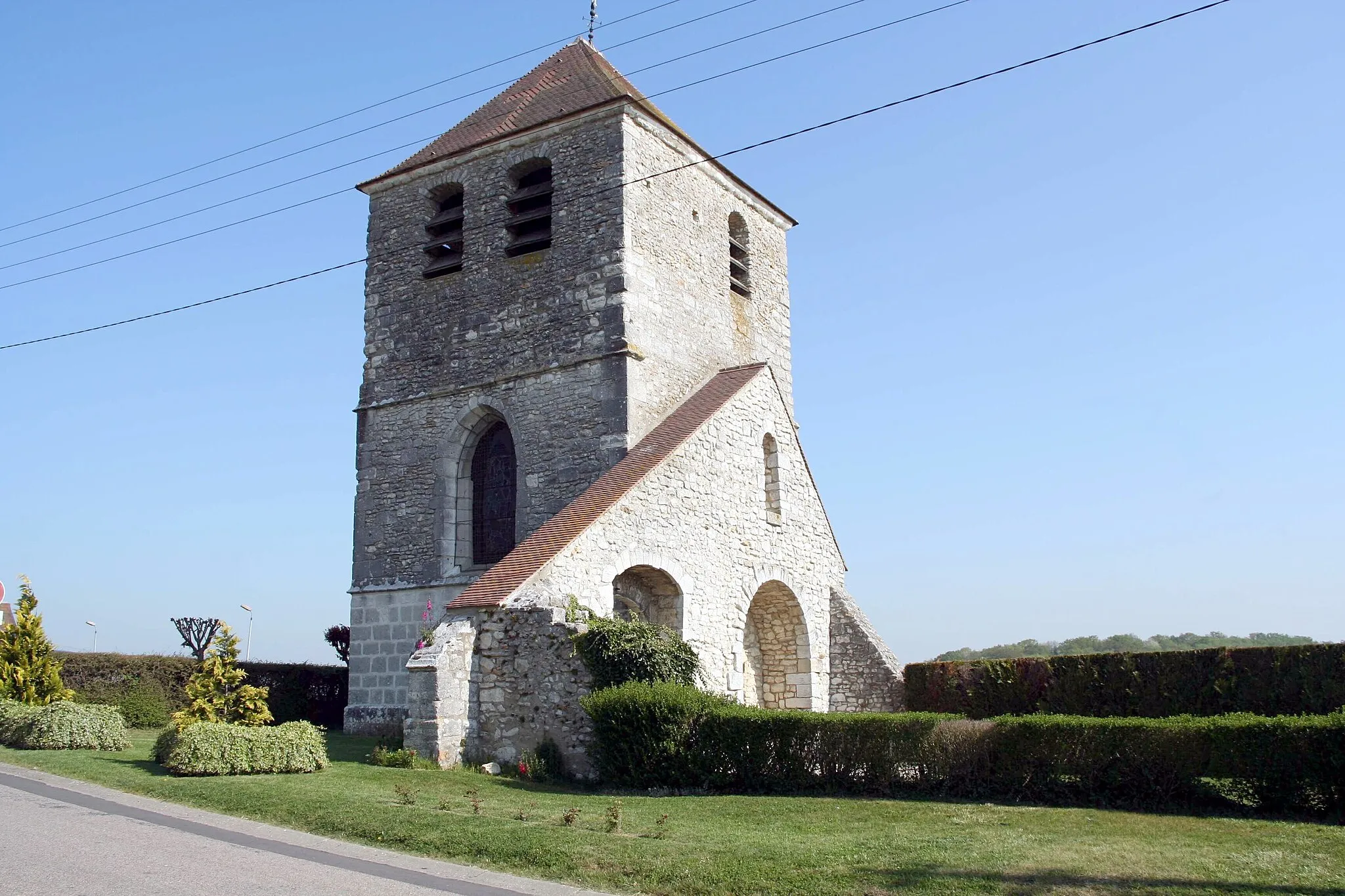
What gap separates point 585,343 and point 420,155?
243 inches

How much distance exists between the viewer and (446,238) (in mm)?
19859

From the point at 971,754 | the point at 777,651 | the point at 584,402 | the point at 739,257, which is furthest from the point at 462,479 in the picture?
the point at 971,754

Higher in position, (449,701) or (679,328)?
(679,328)

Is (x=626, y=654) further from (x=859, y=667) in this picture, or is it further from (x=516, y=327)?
(x=516, y=327)

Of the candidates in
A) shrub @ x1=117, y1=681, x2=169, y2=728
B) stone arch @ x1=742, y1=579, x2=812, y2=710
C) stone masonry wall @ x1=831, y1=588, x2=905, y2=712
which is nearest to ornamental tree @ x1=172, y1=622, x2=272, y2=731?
shrub @ x1=117, y1=681, x2=169, y2=728

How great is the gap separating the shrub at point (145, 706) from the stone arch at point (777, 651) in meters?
10.6

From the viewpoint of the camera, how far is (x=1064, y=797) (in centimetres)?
941

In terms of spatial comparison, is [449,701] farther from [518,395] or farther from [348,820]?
[518,395]

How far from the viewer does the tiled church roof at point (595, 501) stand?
13.1 meters

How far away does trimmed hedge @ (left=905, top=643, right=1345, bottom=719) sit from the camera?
14.7 metres

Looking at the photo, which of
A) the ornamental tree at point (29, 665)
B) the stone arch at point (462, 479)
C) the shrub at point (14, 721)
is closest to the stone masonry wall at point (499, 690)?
the stone arch at point (462, 479)

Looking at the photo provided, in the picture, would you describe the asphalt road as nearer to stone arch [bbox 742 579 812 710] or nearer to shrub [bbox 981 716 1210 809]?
shrub [bbox 981 716 1210 809]

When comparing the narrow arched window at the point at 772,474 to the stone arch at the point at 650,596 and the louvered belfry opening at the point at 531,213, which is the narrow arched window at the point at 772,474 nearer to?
the stone arch at the point at 650,596

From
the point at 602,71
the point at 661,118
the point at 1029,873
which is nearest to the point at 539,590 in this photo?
the point at 1029,873
